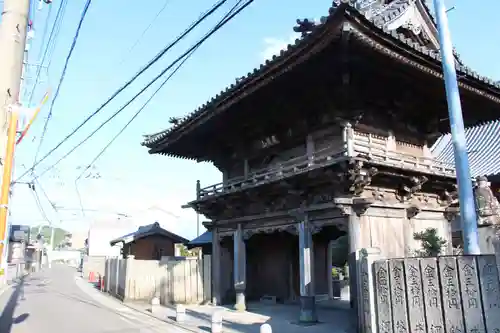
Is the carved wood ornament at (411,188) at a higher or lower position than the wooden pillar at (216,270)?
higher

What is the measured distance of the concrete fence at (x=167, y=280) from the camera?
1712cm

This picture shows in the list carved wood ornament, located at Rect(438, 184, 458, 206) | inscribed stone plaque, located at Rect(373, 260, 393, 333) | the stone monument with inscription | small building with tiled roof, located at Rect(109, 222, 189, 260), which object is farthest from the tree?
small building with tiled roof, located at Rect(109, 222, 189, 260)

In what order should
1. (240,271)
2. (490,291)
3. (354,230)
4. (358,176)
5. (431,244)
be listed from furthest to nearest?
(240,271), (354,230), (358,176), (431,244), (490,291)

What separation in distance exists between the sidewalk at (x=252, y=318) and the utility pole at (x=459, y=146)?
4367 millimetres

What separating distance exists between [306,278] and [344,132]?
4.27 metres

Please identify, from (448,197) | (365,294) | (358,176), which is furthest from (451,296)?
(448,197)

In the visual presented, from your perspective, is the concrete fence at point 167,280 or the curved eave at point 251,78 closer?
the curved eave at point 251,78

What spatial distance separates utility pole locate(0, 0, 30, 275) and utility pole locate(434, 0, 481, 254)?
25.6 feet

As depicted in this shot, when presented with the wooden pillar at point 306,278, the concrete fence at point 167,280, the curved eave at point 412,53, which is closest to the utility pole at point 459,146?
the curved eave at point 412,53

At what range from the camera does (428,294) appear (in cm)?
704

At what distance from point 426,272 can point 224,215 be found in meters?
9.52

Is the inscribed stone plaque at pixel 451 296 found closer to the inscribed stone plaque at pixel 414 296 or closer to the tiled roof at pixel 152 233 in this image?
the inscribed stone plaque at pixel 414 296

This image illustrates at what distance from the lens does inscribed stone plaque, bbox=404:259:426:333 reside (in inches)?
280

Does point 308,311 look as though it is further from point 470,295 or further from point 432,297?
point 470,295
